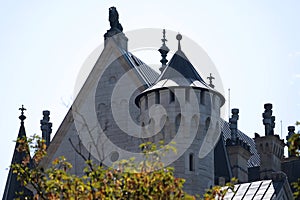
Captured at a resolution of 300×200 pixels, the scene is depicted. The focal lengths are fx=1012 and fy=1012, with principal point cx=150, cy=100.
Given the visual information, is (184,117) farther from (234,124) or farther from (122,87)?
(234,124)

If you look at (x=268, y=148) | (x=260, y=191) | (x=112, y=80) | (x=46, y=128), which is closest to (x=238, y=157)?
(x=268, y=148)

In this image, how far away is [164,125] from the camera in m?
35.5

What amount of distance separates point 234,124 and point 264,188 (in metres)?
15.9

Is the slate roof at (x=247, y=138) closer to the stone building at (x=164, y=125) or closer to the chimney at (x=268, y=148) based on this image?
the stone building at (x=164, y=125)

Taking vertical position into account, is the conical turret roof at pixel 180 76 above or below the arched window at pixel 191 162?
above

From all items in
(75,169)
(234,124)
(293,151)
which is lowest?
(293,151)

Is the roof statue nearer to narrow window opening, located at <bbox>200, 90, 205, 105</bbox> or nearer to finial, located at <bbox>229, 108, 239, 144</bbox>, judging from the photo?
finial, located at <bbox>229, 108, 239, 144</bbox>

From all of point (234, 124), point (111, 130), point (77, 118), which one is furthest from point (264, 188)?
point (234, 124)

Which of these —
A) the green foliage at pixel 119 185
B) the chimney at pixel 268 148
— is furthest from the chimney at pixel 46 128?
the green foliage at pixel 119 185

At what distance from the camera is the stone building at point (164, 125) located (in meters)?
35.4

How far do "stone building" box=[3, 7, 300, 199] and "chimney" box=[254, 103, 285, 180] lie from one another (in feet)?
0.14

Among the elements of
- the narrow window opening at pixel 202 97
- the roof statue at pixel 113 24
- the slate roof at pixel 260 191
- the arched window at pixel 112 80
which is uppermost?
the roof statue at pixel 113 24

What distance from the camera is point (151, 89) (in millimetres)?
35875

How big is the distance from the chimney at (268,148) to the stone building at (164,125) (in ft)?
0.14
